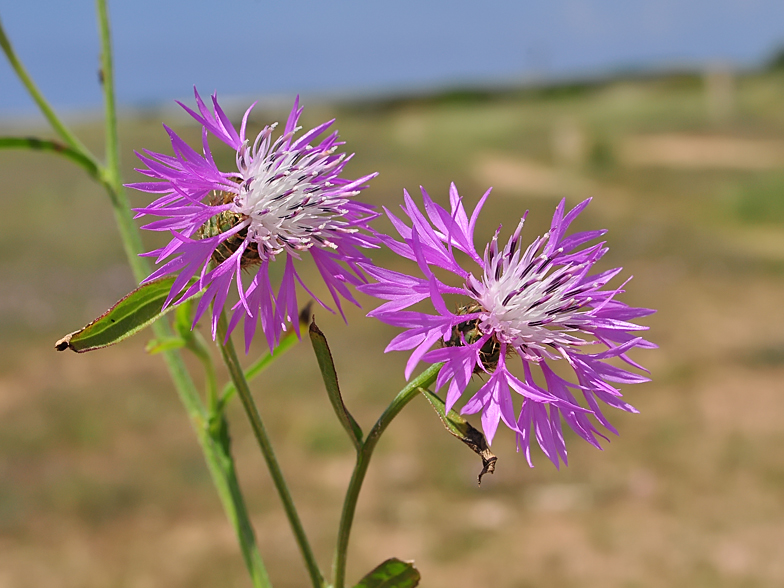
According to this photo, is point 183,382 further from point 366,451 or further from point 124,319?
point 366,451

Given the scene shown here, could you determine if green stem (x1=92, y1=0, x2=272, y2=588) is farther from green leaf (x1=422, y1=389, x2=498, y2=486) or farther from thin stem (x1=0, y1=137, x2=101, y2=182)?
green leaf (x1=422, y1=389, x2=498, y2=486)

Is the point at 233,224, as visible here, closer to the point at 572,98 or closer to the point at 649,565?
the point at 649,565

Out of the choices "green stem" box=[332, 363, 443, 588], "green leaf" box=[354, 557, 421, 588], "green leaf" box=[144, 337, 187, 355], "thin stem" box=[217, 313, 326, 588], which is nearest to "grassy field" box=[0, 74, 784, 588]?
"green leaf" box=[144, 337, 187, 355]

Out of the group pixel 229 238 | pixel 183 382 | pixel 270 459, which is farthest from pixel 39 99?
pixel 270 459

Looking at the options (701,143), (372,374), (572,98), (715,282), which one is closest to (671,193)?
(701,143)

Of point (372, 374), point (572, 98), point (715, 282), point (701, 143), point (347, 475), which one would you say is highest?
point (572, 98)
